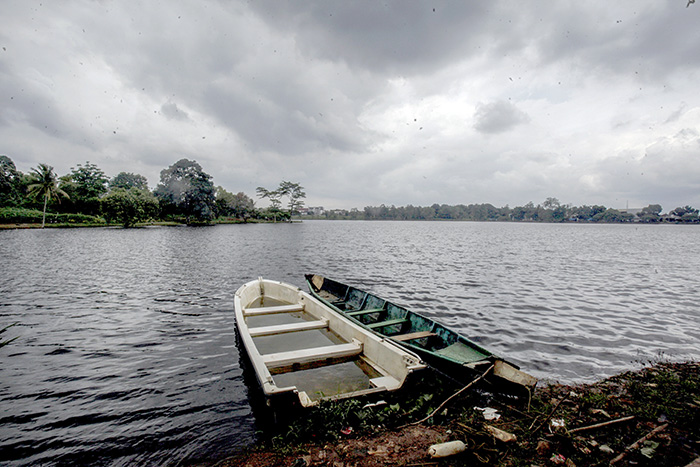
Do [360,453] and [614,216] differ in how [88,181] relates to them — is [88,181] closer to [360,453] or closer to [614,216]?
[360,453]

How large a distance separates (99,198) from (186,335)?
71.8m

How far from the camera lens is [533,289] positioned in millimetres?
16109

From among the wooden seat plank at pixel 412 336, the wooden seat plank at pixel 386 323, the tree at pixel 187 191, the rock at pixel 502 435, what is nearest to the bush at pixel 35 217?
the tree at pixel 187 191

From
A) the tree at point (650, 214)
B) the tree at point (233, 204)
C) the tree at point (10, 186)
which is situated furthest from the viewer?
the tree at point (650, 214)

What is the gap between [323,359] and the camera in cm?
612

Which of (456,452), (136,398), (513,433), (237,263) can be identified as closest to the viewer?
(456,452)

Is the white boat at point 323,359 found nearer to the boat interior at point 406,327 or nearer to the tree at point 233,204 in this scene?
the boat interior at point 406,327

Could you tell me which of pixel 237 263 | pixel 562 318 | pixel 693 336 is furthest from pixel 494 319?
pixel 237 263

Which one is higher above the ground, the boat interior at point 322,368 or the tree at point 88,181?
the tree at point 88,181

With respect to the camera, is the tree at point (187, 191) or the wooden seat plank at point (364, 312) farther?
the tree at point (187, 191)

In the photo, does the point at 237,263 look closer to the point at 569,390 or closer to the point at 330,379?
the point at 330,379

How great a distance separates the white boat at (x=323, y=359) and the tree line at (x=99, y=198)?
6296 centimetres

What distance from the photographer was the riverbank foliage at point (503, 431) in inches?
153

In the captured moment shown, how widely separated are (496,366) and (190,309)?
1060 cm
